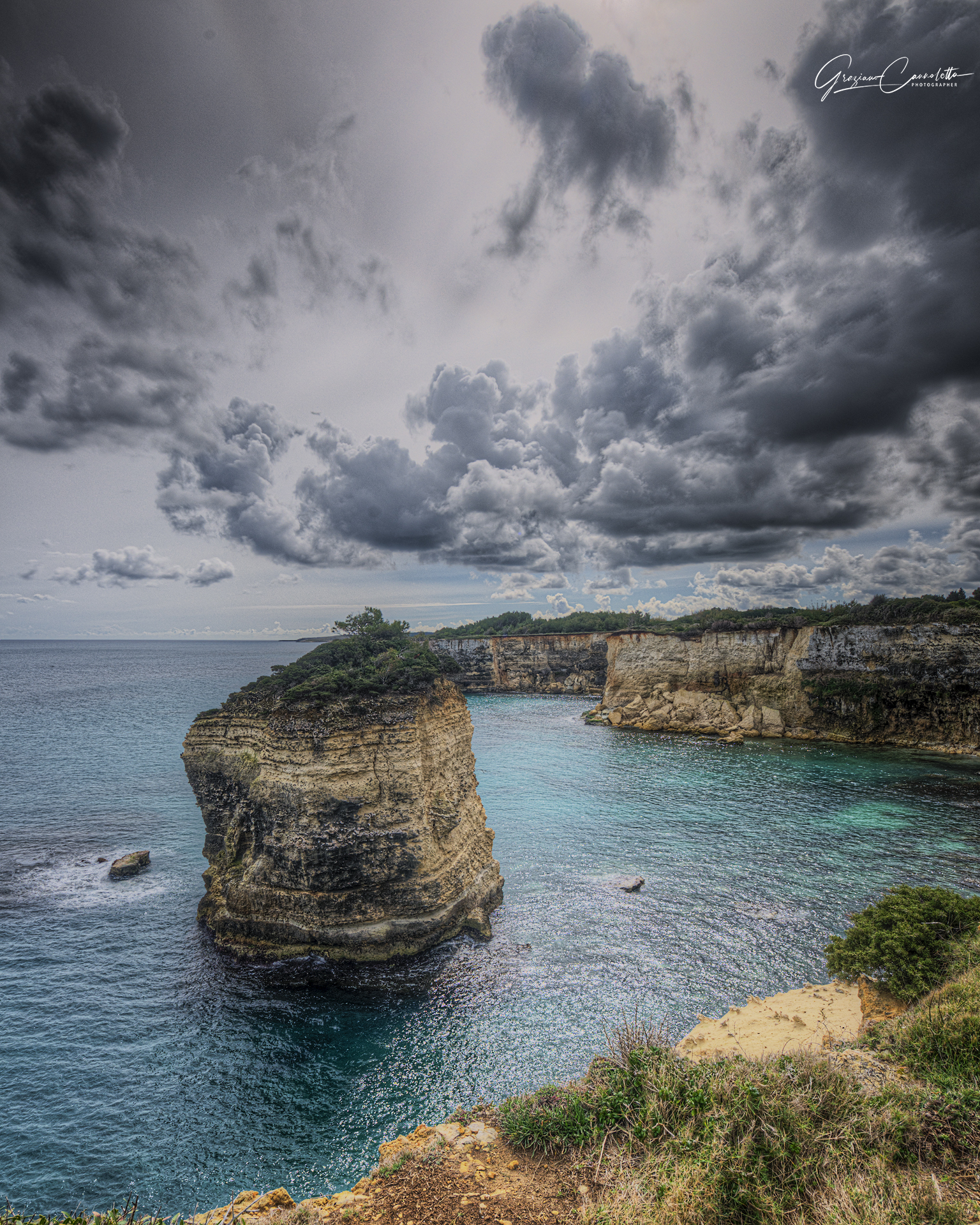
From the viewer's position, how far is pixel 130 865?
72.6 ft

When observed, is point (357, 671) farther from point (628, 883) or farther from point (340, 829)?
point (628, 883)

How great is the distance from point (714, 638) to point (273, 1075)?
5102 centimetres

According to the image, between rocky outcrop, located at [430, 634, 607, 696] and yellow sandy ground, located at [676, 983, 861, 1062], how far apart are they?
69.1m

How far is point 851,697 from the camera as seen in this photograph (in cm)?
4619

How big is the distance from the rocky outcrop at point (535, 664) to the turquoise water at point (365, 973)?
1952 inches

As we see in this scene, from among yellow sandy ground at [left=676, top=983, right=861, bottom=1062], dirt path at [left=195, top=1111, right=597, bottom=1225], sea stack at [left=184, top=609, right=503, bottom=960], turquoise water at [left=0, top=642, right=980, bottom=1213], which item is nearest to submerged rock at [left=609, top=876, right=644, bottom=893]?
turquoise water at [left=0, top=642, right=980, bottom=1213]

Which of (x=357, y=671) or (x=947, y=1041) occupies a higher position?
(x=357, y=671)

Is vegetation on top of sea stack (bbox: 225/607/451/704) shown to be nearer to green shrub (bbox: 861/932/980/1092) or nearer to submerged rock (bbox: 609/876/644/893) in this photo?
submerged rock (bbox: 609/876/644/893)

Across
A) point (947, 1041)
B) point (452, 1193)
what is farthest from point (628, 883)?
point (452, 1193)

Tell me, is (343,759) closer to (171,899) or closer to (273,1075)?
(273,1075)

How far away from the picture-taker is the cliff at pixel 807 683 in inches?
1654

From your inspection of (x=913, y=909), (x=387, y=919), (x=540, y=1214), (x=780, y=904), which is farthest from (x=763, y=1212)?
(x=780, y=904)

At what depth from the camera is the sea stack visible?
49.8 ft

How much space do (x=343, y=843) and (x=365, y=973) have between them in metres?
3.62
